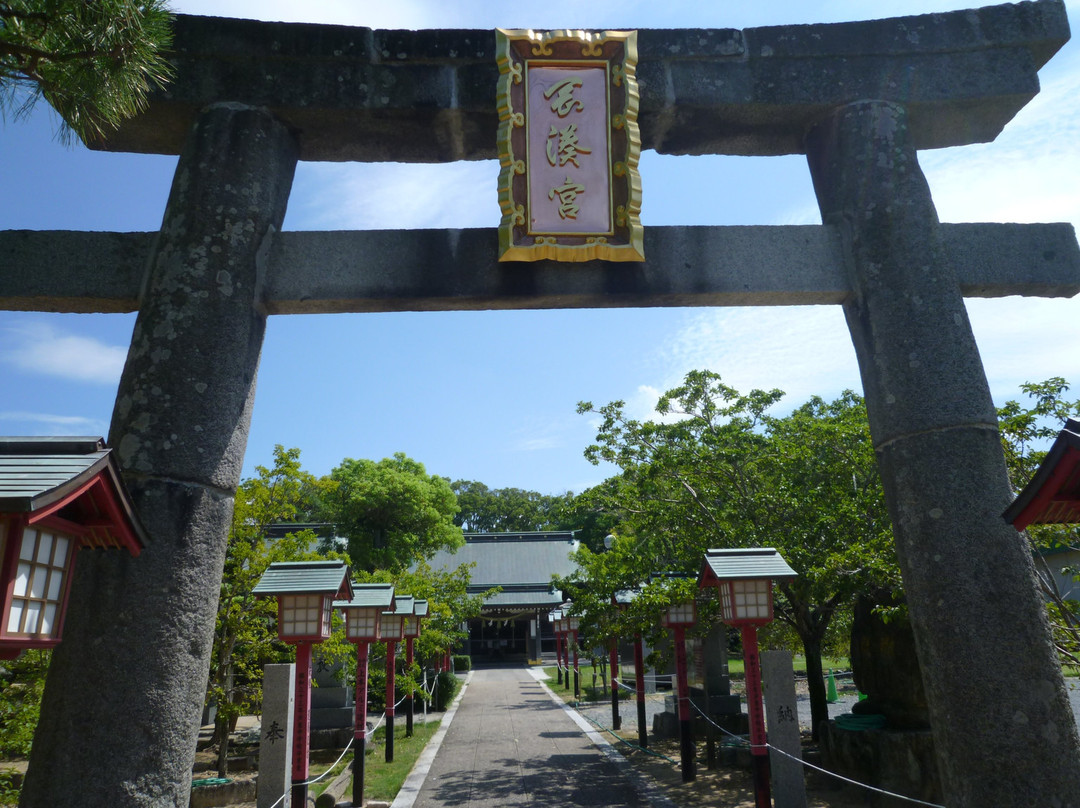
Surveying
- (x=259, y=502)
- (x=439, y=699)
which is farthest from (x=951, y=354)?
(x=439, y=699)

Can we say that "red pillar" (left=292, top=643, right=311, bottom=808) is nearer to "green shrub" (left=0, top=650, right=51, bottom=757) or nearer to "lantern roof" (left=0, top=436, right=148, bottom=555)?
"green shrub" (left=0, top=650, right=51, bottom=757)

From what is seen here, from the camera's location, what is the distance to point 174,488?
4078mm

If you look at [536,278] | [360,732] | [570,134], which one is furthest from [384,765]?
[570,134]

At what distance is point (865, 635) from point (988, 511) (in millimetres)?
6345

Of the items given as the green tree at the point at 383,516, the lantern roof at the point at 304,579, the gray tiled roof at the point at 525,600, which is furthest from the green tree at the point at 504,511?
the lantern roof at the point at 304,579

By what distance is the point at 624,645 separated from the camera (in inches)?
1142

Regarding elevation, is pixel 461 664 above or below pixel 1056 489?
below

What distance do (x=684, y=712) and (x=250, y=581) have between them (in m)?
6.31

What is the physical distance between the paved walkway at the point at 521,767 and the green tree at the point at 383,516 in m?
8.80

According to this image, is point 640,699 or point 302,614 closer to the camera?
point 302,614

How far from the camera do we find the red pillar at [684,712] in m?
10.0

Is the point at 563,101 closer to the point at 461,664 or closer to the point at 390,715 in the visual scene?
the point at 390,715

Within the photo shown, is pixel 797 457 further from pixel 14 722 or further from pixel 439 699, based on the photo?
pixel 439 699

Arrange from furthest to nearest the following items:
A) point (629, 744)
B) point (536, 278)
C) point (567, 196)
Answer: point (629, 744), point (567, 196), point (536, 278)
